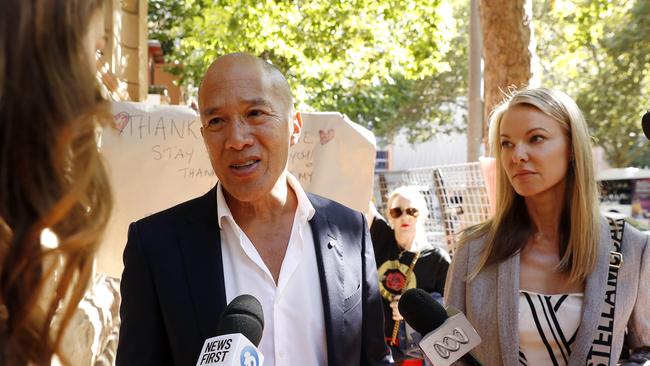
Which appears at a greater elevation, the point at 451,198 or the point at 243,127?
the point at 243,127

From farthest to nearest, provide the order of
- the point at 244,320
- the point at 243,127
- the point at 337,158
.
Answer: the point at 337,158, the point at 243,127, the point at 244,320

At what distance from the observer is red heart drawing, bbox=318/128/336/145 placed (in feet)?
16.7

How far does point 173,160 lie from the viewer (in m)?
4.81

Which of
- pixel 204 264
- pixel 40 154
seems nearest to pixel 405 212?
pixel 204 264

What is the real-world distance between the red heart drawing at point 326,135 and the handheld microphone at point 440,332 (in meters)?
2.66

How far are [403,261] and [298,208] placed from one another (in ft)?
11.4

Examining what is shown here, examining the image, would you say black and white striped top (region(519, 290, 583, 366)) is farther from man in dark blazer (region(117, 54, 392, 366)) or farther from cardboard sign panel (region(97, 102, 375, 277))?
cardboard sign panel (region(97, 102, 375, 277))

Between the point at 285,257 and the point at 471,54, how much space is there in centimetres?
1170

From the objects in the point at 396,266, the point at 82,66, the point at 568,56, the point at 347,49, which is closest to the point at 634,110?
the point at 347,49

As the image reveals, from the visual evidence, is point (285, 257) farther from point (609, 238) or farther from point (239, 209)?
point (609, 238)

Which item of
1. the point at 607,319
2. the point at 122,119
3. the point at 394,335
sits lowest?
the point at 394,335

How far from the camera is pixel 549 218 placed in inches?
134

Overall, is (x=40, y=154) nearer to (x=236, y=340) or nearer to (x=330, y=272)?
(x=236, y=340)

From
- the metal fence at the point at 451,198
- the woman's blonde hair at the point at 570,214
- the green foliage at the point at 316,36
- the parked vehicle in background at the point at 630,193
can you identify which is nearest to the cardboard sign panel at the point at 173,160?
the woman's blonde hair at the point at 570,214
